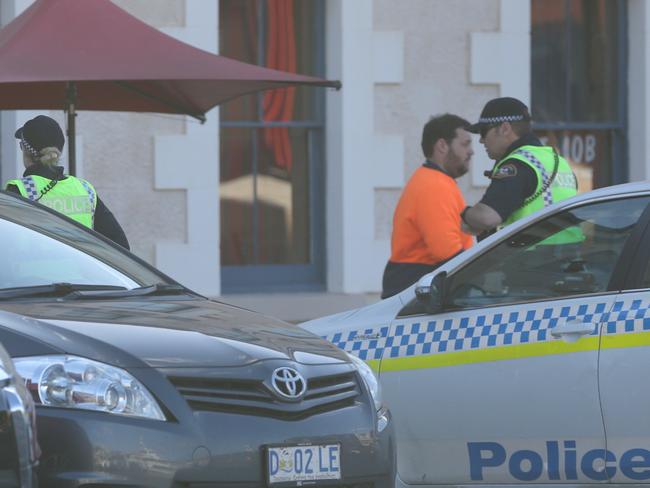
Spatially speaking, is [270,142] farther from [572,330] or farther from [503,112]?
[572,330]

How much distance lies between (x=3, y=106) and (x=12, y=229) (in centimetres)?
392

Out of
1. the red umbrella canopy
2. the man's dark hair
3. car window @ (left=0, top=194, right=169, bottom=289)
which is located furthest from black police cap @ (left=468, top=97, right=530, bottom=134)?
car window @ (left=0, top=194, right=169, bottom=289)

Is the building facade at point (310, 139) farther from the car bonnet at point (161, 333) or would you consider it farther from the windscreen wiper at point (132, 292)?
the car bonnet at point (161, 333)

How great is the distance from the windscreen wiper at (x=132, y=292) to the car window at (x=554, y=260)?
119cm

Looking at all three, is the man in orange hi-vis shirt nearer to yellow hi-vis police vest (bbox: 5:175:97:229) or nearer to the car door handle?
yellow hi-vis police vest (bbox: 5:175:97:229)

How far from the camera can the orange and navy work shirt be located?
835 cm

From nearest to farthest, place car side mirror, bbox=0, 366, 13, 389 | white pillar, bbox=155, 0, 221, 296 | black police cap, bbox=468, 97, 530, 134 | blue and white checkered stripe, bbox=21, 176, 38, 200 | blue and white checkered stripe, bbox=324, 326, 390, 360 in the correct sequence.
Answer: car side mirror, bbox=0, 366, 13, 389 → blue and white checkered stripe, bbox=324, 326, 390, 360 → blue and white checkered stripe, bbox=21, 176, 38, 200 → black police cap, bbox=468, 97, 530, 134 → white pillar, bbox=155, 0, 221, 296

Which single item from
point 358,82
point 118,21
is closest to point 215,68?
point 118,21

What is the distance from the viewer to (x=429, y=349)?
263 inches

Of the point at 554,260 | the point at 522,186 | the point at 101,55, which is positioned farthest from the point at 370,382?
the point at 101,55

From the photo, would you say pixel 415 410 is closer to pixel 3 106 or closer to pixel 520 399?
pixel 520 399

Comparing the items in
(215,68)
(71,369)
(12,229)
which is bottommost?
(71,369)

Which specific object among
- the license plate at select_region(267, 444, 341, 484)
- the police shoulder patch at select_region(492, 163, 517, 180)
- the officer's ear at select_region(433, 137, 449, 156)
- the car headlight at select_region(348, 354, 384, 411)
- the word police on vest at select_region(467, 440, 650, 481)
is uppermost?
the officer's ear at select_region(433, 137, 449, 156)

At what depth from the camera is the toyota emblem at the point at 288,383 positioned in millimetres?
5297
